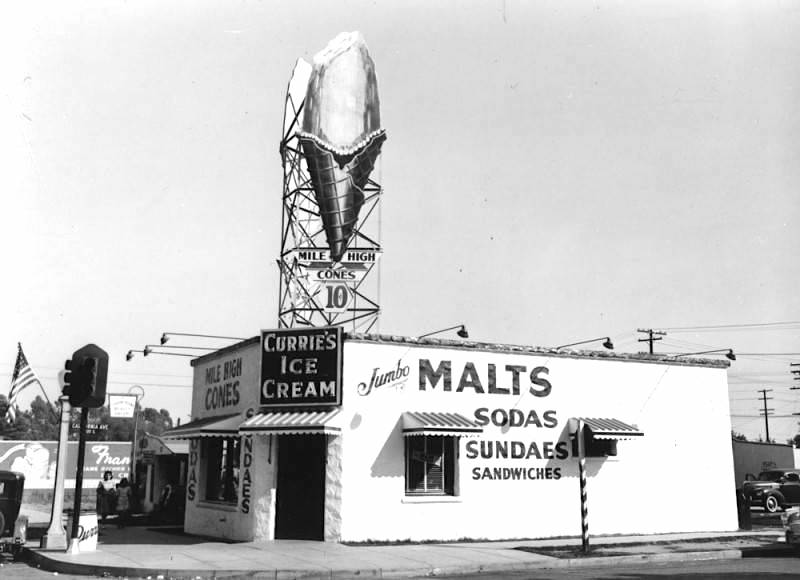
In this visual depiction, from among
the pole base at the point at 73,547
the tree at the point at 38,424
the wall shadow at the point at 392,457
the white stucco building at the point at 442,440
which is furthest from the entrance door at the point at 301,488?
the tree at the point at 38,424

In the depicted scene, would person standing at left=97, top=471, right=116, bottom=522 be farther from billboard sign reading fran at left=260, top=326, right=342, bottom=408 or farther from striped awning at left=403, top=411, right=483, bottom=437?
striped awning at left=403, top=411, right=483, bottom=437

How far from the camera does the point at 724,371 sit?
22797 mm

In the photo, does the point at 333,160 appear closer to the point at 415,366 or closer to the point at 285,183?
the point at 285,183

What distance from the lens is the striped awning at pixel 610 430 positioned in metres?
19.2

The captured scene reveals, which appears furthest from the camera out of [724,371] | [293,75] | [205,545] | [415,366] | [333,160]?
[293,75]

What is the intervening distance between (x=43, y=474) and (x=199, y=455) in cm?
2868

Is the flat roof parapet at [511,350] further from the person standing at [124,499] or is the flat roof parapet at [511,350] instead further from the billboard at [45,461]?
the billboard at [45,461]

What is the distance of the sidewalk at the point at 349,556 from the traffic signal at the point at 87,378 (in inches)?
112

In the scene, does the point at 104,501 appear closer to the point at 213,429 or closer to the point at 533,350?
the point at 213,429

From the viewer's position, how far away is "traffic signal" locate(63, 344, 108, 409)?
14906 millimetres

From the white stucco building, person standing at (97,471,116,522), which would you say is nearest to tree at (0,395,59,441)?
person standing at (97,471,116,522)

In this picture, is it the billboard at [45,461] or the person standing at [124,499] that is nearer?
the person standing at [124,499]

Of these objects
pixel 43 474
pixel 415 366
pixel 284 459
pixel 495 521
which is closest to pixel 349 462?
pixel 284 459

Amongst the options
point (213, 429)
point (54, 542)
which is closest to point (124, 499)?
point (213, 429)
